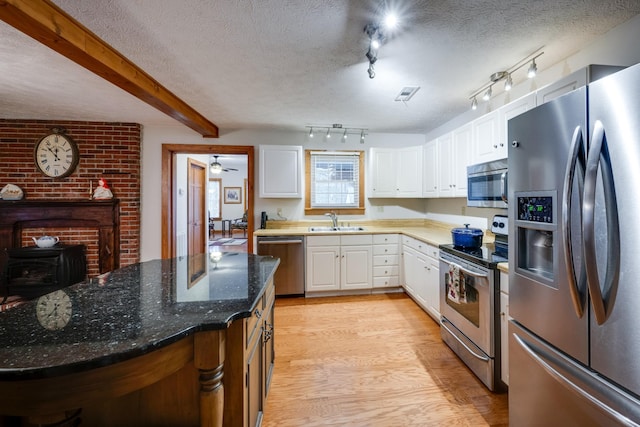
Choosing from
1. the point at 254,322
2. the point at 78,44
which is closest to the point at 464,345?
the point at 254,322

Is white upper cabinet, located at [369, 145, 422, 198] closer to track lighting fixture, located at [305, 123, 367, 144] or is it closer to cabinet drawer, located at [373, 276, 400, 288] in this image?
track lighting fixture, located at [305, 123, 367, 144]

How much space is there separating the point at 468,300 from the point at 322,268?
181cm

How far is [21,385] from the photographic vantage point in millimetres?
674

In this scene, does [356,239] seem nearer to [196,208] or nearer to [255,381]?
[255,381]

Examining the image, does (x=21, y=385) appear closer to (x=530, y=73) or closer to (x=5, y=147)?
(x=530, y=73)

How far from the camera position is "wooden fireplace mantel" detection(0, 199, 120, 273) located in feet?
10.8

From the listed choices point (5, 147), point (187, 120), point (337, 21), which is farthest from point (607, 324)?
point (5, 147)

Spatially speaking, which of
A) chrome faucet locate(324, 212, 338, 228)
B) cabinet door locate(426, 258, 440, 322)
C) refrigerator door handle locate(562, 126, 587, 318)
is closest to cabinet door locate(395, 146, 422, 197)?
chrome faucet locate(324, 212, 338, 228)

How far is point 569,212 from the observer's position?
1.02m

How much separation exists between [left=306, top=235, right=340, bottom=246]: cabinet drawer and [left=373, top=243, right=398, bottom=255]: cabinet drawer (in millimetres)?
531

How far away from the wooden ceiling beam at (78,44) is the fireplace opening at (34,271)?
2354 millimetres

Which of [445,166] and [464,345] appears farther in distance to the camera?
[445,166]

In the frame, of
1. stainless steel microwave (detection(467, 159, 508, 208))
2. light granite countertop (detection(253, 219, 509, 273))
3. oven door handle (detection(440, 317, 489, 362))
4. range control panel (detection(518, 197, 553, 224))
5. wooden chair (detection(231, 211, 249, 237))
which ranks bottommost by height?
→ oven door handle (detection(440, 317, 489, 362))

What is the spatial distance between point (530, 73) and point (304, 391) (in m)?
2.81
